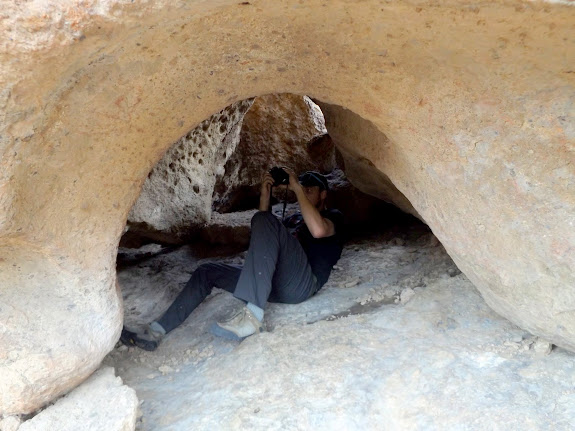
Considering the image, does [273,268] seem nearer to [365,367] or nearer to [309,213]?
[309,213]

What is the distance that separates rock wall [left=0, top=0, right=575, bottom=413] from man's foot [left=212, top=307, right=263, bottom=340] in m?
0.51

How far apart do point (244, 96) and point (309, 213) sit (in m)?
0.85

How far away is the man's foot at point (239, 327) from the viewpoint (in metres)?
2.13

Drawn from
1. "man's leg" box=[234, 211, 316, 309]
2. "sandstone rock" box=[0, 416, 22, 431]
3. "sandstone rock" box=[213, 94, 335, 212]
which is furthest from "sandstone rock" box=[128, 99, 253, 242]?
"sandstone rock" box=[0, 416, 22, 431]

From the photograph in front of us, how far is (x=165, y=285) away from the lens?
9.25 feet

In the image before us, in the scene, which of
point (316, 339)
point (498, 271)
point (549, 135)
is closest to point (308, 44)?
point (549, 135)

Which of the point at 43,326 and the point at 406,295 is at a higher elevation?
the point at 43,326

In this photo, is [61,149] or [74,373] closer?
[61,149]

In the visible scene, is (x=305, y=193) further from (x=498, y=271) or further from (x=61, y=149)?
(x=61, y=149)

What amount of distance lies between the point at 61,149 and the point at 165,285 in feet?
4.94

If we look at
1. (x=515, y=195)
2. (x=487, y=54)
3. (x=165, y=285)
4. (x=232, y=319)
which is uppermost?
(x=487, y=54)

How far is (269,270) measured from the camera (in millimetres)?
2236

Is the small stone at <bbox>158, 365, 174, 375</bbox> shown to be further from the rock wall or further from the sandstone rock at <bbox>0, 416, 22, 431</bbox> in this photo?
the sandstone rock at <bbox>0, 416, 22, 431</bbox>

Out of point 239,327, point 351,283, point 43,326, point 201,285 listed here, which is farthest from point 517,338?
→ point 43,326
